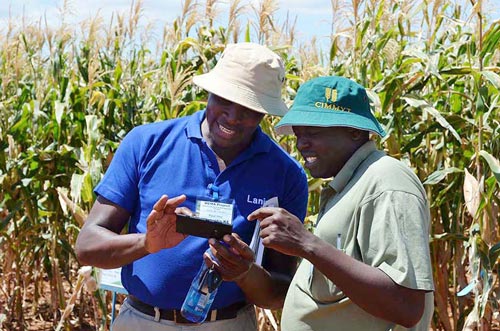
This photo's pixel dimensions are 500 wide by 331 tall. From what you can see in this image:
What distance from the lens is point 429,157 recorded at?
4.69m

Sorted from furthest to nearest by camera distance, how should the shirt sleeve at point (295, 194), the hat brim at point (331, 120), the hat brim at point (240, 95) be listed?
the shirt sleeve at point (295, 194), the hat brim at point (240, 95), the hat brim at point (331, 120)

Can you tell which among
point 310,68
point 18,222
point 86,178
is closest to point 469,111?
point 310,68

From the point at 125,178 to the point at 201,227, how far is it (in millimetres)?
438

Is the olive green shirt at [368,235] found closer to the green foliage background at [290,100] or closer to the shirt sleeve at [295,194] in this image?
the shirt sleeve at [295,194]

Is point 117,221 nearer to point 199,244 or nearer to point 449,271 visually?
point 199,244

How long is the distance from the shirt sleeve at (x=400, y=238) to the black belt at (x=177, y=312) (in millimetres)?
734

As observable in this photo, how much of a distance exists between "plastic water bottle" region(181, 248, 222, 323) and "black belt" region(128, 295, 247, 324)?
0.13 m

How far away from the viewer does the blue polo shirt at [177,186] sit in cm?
271

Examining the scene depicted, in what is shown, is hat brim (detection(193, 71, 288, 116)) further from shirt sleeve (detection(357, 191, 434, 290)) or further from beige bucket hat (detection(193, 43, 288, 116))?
shirt sleeve (detection(357, 191, 434, 290))

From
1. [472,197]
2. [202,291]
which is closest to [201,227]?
[202,291]

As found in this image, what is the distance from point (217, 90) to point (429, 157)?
7.44 ft

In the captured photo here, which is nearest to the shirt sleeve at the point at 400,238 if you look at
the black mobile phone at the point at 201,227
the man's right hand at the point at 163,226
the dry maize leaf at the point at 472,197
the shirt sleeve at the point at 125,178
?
the black mobile phone at the point at 201,227

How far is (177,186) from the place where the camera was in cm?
271

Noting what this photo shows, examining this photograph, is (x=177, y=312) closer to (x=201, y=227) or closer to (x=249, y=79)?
(x=201, y=227)
